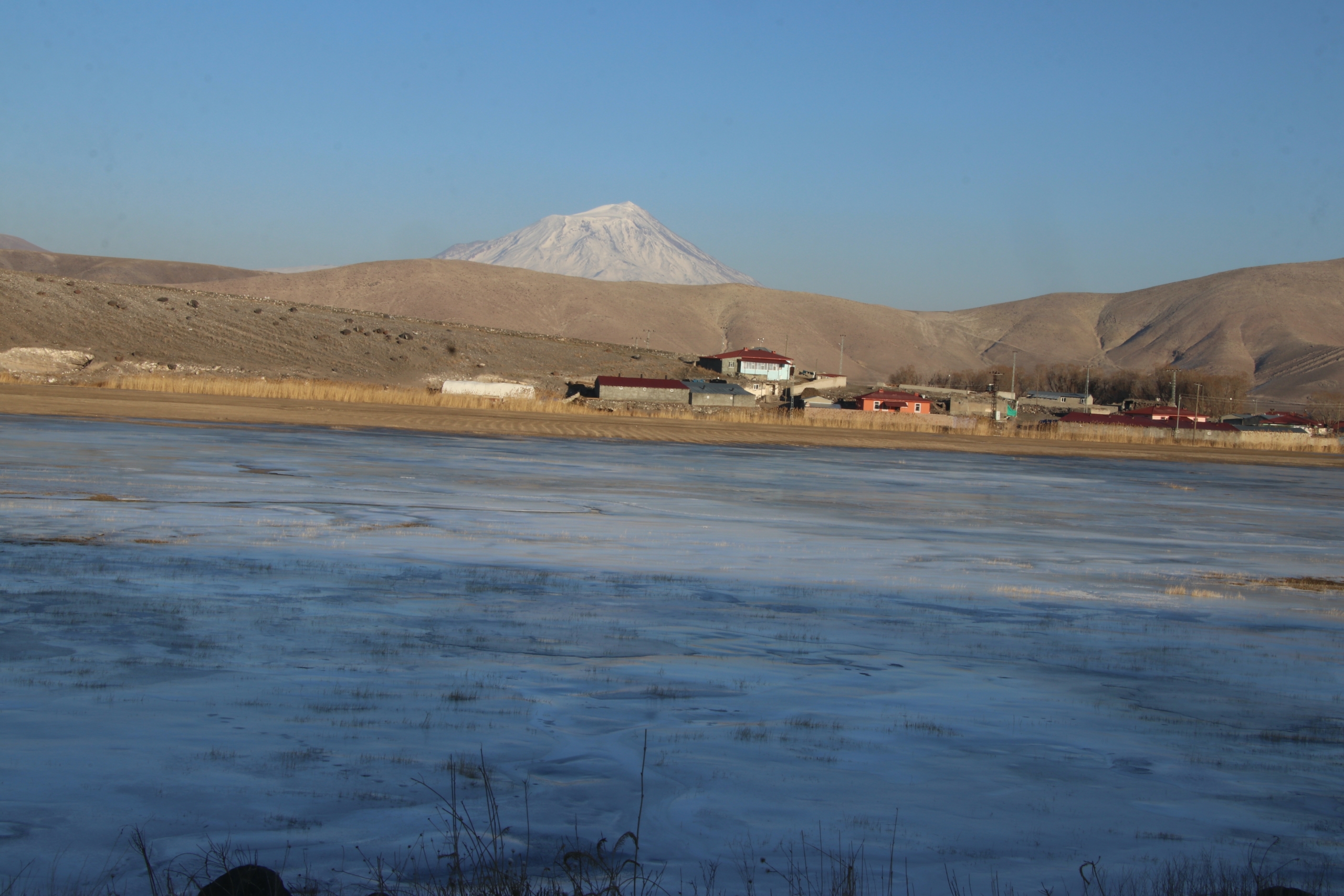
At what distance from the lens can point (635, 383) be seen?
8138cm

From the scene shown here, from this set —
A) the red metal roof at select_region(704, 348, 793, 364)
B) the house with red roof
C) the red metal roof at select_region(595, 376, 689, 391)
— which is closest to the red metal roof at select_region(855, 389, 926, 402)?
the red metal roof at select_region(704, 348, 793, 364)

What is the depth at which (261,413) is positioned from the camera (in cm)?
4728

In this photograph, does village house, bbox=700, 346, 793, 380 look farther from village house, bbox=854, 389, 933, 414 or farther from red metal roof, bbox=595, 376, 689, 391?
red metal roof, bbox=595, 376, 689, 391

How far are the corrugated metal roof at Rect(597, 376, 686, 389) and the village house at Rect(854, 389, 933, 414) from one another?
15.9m

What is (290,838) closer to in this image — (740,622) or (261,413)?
(740,622)

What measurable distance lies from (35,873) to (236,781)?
4.04 ft

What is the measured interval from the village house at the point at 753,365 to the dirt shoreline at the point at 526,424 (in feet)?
140

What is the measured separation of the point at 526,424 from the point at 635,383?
30891 millimetres

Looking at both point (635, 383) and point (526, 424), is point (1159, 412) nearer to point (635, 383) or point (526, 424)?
point (635, 383)

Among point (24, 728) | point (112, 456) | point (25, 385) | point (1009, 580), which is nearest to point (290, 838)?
point (24, 728)

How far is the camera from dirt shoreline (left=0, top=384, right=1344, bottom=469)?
145 ft

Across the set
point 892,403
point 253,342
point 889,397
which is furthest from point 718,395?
point 253,342

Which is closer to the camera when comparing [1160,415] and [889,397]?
[889,397]

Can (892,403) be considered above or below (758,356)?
below
